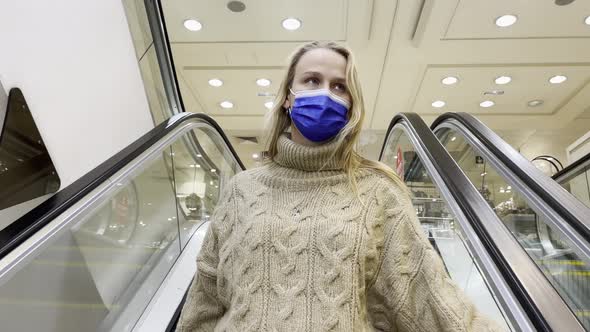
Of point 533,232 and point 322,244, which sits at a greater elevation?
point 322,244

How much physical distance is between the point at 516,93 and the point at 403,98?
2.19 m

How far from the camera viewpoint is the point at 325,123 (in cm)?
156

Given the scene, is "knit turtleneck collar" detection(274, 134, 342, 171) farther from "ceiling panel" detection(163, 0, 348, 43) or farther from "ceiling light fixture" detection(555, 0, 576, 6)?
"ceiling light fixture" detection(555, 0, 576, 6)

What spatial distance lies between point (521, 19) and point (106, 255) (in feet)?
19.7

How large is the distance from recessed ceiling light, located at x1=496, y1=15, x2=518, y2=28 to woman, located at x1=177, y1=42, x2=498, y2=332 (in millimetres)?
5111

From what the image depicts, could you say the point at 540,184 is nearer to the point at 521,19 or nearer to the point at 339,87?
the point at 339,87

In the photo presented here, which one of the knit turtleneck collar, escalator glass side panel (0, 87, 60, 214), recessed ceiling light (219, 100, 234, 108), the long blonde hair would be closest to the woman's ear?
the long blonde hair

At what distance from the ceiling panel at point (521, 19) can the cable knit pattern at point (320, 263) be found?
493 cm

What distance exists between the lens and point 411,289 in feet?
3.93

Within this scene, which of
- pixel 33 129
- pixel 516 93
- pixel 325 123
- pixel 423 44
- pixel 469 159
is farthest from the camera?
pixel 516 93

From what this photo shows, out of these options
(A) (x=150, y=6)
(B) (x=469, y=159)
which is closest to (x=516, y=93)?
(B) (x=469, y=159)

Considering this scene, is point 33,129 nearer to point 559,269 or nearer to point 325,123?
point 325,123

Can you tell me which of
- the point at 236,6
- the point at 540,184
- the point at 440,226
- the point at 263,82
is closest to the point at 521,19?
the point at 236,6

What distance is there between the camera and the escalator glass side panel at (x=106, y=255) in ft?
5.01
